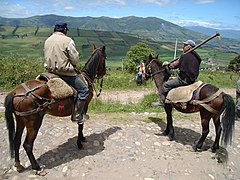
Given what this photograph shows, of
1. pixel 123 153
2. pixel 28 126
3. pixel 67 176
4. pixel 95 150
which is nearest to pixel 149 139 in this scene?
pixel 123 153

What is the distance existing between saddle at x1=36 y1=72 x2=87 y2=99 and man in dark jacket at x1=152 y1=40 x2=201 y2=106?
2.97 m

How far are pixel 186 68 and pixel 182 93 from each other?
27.4 inches

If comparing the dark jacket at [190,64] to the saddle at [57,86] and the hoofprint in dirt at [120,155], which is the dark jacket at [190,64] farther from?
the saddle at [57,86]

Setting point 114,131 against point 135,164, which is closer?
point 135,164

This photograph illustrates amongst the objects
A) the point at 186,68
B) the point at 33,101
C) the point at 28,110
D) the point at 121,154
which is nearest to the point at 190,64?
the point at 186,68

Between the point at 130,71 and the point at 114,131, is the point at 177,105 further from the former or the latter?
the point at 130,71

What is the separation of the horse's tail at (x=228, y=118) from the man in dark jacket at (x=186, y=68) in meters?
1.02

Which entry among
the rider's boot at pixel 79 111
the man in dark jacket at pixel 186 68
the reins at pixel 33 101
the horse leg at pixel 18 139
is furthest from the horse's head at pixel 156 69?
the horse leg at pixel 18 139

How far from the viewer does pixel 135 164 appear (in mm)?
5566

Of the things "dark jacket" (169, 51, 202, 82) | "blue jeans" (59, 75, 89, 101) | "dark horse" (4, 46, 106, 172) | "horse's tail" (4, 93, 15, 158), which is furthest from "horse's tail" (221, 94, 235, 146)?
"horse's tail" (4, 93, 15, 158)

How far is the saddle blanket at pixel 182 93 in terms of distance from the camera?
622cm

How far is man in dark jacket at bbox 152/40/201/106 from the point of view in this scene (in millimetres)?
6180

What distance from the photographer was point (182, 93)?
634 centimetres

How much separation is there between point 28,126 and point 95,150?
6.68 feet
